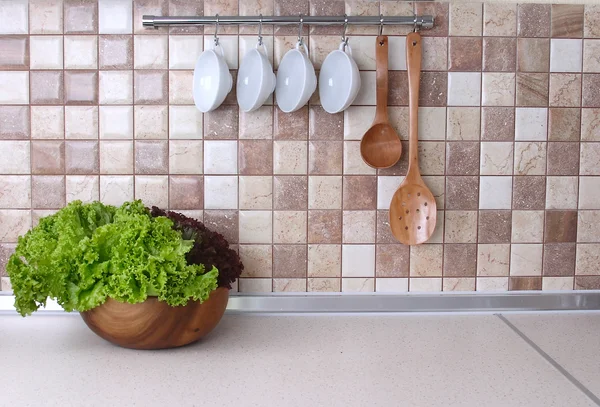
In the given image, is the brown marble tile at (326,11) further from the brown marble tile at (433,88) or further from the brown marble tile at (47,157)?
the brown marble tile at (47,157)

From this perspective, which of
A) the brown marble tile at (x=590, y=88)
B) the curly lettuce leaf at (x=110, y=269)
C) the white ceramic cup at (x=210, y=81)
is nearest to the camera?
the curly lettuce leaf at (x=110, y=269)

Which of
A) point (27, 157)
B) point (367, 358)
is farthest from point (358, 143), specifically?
point (27, 157)

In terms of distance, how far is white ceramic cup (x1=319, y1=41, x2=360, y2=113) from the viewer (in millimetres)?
1298

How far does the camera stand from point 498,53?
4.50 feet

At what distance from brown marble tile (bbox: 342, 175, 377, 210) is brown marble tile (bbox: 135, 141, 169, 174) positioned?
1.24ft

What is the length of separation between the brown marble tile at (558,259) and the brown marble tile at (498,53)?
1.30 feet

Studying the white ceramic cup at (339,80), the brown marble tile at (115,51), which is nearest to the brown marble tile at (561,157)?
the white ceramic cup at (339,80)

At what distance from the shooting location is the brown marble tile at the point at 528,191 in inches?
54.8

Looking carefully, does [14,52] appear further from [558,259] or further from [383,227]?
[558,259]

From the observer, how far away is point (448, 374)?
1.02 metres

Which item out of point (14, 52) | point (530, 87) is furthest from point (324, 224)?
point (14, 52)

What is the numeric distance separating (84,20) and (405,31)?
66 cm

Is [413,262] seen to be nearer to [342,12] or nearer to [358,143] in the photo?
[358,143]

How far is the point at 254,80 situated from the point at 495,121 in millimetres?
513
